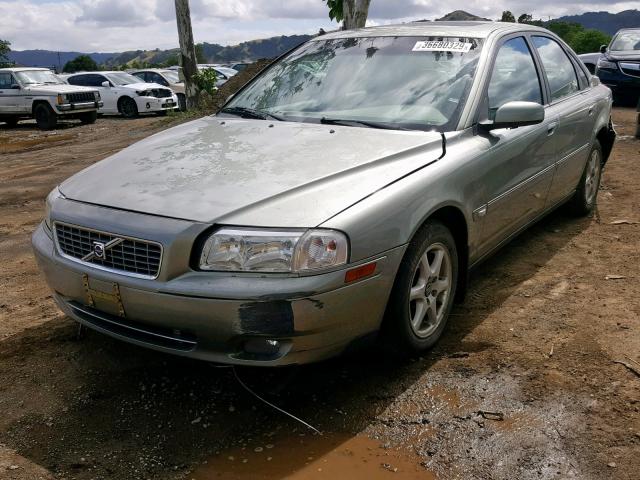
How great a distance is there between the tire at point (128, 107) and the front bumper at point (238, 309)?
1812cm

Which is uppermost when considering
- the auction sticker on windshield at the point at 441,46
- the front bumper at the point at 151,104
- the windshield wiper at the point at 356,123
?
the auction sticker on windshield at the point at 441,46

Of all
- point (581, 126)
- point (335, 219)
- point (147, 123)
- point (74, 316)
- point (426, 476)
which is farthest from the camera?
point (147, 123)

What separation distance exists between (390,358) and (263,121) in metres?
1.61

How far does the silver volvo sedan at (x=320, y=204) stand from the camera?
8.43 ft

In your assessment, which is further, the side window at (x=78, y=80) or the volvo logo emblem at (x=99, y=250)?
the side window at (x=78, y=80)

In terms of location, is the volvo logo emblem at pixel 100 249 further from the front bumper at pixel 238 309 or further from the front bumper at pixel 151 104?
the front bumper at pixel 151 104

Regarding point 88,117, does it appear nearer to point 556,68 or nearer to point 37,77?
point 37,77

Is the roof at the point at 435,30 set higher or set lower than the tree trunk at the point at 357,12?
lower

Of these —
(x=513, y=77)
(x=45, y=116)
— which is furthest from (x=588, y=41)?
(x=513, y=77)

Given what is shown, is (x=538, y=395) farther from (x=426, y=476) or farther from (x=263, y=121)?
(x=263, y=121)

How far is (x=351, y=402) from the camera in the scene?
2.94 metres

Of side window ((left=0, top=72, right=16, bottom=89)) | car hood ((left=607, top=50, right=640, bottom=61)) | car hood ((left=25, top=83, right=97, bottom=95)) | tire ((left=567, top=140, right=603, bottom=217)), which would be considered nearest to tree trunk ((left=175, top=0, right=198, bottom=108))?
car hood ((left=25, top=83, right=97, bottom=95))

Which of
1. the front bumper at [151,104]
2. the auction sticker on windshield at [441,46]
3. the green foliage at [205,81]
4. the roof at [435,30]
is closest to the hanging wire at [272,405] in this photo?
the auction sticker on windshield at [441,46]

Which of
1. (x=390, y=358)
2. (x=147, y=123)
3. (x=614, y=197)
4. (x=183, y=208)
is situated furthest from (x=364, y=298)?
(x=147, y=123)
